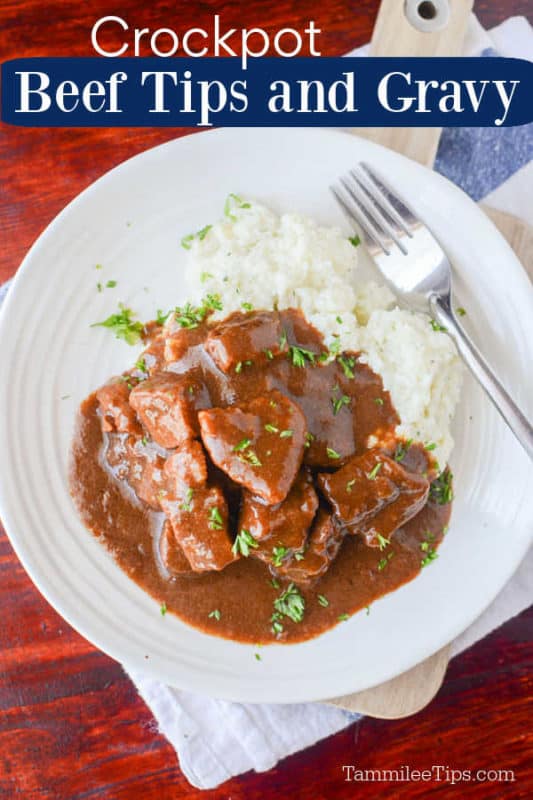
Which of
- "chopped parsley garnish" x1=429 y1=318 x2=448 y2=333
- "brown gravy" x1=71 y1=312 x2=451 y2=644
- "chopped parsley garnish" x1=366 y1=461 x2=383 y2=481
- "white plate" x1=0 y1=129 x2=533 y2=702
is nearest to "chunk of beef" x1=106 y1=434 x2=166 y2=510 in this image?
"brown gravy" x1=71 y1=312 x2=451 y2=644

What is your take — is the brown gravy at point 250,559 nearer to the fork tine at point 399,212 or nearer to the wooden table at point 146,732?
the wooden table at point 146,732

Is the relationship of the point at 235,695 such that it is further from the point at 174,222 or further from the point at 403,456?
the point at 174,222

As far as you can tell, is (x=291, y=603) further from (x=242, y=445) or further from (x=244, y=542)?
(x=242, y=445)

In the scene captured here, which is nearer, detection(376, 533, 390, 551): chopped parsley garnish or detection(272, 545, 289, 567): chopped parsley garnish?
detection(272, 545, 289, 567): chopped parsley garnish

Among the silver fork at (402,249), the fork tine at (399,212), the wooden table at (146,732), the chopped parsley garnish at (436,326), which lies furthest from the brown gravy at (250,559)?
the fork tine at (399,212)

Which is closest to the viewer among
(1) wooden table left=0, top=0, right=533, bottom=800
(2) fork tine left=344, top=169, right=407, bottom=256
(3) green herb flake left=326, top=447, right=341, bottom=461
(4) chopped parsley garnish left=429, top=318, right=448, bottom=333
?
(3) green herb flake left=326, top=447, right=341, bottom=461

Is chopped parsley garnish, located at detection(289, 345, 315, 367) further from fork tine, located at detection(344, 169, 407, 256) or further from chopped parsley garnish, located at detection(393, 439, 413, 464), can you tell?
fork tine, located at detection(344, 169, 407, 256)
